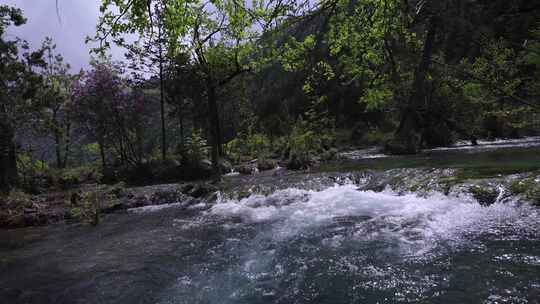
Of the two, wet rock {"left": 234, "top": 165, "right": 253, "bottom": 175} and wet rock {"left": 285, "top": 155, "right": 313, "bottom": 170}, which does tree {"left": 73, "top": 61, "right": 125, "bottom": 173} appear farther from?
wet rock {"left": 285, "top": 155, "right": 313, "bottom": 170}

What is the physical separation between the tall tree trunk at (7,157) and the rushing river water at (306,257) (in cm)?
823

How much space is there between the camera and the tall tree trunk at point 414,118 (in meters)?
15.8

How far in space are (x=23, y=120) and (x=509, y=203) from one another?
17.3m

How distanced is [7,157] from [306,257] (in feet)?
51.0

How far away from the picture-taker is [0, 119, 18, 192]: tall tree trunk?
1461cm

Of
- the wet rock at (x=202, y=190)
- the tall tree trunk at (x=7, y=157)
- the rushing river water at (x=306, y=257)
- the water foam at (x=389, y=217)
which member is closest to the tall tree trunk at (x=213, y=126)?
the wet rock at (x=202, y=190)

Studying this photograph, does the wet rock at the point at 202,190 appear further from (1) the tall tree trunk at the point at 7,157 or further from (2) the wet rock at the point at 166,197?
(1) the tall tree trunk at the point at 7,157

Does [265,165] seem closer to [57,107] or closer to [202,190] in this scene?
[202,190]

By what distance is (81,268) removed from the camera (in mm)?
5719

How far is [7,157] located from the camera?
1547 centimetres

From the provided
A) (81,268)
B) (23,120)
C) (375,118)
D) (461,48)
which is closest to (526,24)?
(461,48)

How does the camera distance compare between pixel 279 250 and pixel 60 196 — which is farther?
pixel 60 196

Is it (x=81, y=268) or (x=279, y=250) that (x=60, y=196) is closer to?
(x=81, y=268)

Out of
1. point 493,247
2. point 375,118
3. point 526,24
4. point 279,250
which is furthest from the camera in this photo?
point 375,118
